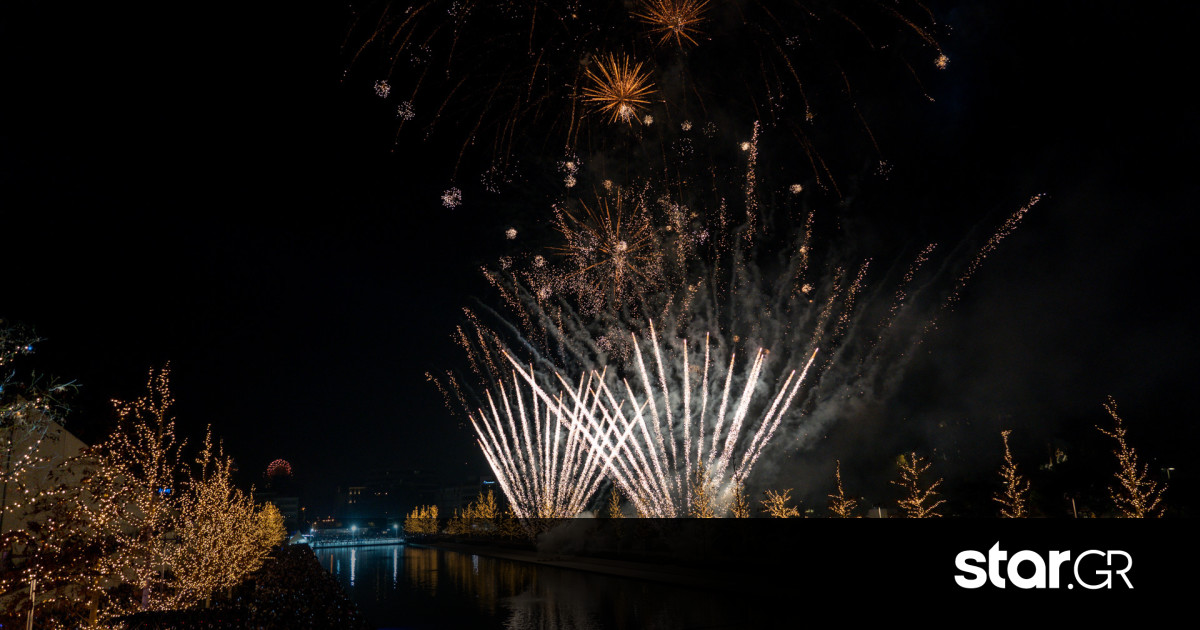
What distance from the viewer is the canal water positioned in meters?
13.2

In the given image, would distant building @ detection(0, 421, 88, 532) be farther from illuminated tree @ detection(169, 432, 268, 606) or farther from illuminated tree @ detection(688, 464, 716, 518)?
illuminated tree @ detection(688, 464, 716, 518)

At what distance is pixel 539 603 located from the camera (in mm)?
16562

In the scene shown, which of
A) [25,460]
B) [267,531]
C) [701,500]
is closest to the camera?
[25,460]

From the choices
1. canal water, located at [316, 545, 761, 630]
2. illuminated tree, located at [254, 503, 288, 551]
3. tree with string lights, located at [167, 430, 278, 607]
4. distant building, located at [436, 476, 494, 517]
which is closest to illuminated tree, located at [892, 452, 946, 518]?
canal water, located at [316, 545, 761, 630]

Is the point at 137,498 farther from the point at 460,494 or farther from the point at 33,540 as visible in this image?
the point at 460,494

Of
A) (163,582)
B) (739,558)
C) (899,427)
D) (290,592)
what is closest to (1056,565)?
(739,558)

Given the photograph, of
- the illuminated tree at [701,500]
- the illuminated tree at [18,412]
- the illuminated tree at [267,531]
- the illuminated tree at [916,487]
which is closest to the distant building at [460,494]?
the illuminated tree at [267,531]

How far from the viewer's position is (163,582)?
1655 cm

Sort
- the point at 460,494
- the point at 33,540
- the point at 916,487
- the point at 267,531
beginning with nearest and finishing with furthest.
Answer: the point at 33,540
the point at 916,487
the point at 267,531
the point at 460,494

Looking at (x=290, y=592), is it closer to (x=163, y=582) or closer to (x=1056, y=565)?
(x=163, y=582)

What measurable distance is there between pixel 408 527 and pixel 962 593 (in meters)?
89.9

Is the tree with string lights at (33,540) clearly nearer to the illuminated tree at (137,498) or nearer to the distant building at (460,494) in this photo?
the illuminated tree at (137,498)

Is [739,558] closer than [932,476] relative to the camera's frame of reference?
Yes

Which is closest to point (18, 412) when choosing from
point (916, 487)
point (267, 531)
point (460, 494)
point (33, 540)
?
point (33, 540)
